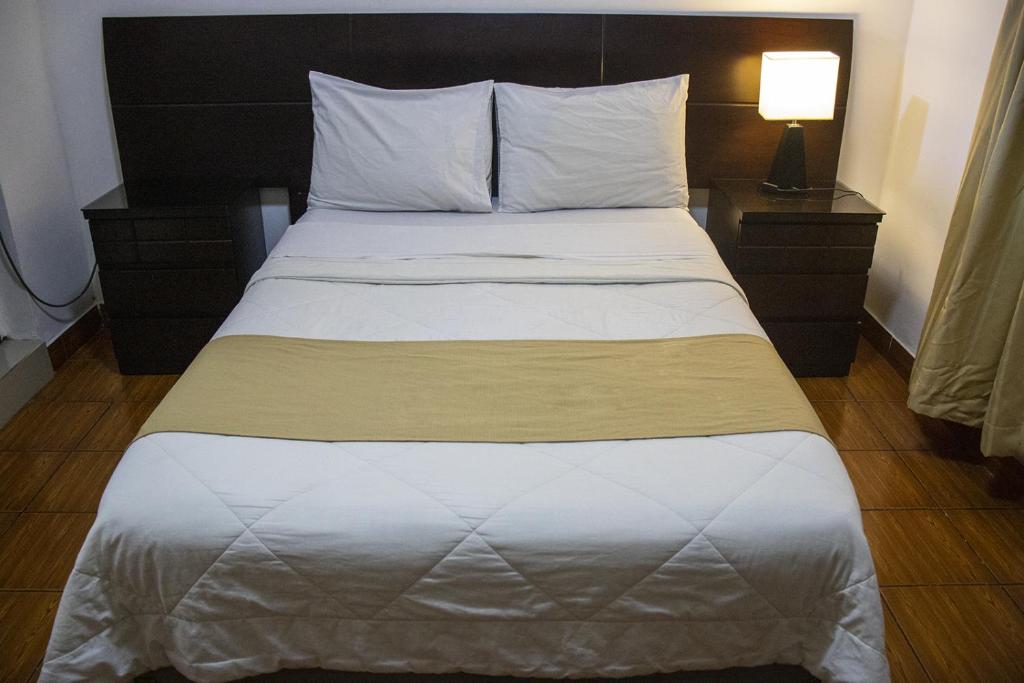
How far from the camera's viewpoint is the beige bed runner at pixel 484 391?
1710 millimetres

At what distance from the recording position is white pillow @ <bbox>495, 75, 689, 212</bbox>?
288 centimetres

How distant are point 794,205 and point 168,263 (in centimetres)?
214

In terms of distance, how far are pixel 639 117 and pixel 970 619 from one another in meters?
1.79

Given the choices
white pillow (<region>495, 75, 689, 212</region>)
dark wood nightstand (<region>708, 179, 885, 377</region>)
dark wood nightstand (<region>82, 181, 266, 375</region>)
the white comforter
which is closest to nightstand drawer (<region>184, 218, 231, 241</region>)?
dark wood nightstand (<region>82, 181, 266, 375</region>)

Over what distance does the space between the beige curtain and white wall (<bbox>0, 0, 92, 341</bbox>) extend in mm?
2964

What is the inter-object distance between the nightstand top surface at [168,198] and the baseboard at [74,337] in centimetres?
54

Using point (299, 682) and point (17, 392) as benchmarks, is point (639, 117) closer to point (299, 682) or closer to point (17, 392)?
point (299, 682)

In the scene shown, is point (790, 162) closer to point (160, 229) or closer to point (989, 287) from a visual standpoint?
point (989, 287)

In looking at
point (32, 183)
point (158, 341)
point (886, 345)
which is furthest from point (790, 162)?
point (32, 183)

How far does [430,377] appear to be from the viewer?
1890 millimetres

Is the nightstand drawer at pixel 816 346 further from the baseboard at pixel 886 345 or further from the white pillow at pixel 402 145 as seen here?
the white pillow at pixel 402 145

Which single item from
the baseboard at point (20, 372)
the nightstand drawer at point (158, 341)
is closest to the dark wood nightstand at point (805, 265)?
the nightstand drawer at point (158, 341)

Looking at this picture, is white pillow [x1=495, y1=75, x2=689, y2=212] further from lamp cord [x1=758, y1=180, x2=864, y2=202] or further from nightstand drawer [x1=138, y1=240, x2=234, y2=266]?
nightstand drawer [x1=138, y1=240, x2=234, y2=266]

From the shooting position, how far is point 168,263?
2930 millimetres
